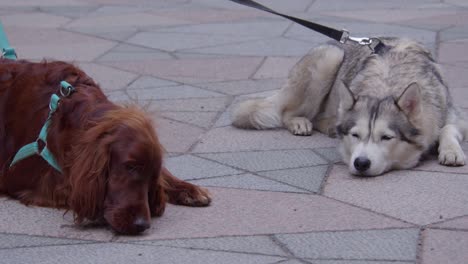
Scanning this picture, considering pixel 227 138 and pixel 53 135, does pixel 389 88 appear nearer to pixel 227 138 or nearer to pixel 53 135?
pixel 227 138

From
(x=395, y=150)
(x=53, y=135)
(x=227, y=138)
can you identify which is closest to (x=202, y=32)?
(x=227, y=138)

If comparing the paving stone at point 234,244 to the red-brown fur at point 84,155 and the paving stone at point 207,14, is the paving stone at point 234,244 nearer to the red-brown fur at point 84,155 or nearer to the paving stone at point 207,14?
the red-brown fur at point 84,155

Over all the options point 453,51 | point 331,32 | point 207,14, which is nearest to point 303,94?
point 331,32

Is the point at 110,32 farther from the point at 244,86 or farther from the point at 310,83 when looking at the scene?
the point at 310,83

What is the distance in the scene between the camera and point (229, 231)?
493 centimetres

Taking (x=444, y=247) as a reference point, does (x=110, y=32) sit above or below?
below

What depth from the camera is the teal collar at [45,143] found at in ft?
16.3

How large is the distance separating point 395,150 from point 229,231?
5.45 ft

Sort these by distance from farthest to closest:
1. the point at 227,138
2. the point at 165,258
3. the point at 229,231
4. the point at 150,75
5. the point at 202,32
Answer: the point at 202,32
the point at 150,75
the point at 227,138
the point at 229,231
the point at 165,258

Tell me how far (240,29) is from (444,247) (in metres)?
7.03

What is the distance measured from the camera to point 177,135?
22.9 feet

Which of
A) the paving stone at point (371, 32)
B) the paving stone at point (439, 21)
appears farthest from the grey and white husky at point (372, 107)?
the paving stone at point (439, 21)

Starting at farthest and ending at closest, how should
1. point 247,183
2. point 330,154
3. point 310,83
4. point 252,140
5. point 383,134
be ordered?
point 310,83
point 252,140
point 330,154
point 383,134
point 247,183

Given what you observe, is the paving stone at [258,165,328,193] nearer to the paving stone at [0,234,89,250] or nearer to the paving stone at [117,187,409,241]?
the paving stone at [117,187,409,241]
